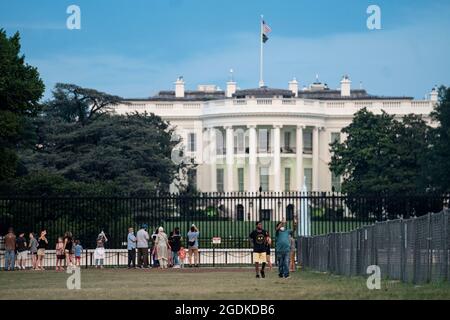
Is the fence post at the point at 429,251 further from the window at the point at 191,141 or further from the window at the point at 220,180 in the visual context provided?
the window at the point at 191,141

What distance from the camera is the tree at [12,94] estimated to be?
54062mm

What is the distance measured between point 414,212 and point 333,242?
16.0 meters

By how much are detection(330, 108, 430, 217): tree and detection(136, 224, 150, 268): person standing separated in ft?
162

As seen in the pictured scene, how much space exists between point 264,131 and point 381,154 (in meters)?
37.8

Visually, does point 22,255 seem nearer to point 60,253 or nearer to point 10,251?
point 10,251

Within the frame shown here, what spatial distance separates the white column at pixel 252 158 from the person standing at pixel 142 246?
310 ft

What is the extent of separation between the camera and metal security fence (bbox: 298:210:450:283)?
2841 centimetres

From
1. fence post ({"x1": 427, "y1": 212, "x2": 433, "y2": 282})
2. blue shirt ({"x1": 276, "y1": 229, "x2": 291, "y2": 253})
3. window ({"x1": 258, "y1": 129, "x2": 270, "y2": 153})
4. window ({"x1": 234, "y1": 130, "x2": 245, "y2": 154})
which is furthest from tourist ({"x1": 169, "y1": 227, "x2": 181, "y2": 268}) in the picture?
window ({"x1": 234, "y1": 130, "x2": 245, "y2": 154})

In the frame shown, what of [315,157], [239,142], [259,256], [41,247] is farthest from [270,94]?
[259,256]

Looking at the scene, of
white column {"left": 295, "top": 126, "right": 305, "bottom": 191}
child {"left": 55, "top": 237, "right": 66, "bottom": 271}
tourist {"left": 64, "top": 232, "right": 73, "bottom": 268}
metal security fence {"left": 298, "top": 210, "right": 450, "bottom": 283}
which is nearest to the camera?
metal security fence {"left": 298, "top": 210, "right": 450, "bottom": 283}

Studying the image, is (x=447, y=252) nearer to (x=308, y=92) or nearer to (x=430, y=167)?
(x=430, y=167)

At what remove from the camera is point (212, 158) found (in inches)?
5856

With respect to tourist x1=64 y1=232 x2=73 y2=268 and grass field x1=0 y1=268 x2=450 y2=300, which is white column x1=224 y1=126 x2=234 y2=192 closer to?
tourist x1=64 y1=232 x2=73 y2=268
